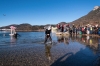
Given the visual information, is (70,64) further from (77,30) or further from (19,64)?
(77,30)

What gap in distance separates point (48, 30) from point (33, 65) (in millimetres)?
11842

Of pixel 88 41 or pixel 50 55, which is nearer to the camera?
pixel 50 55

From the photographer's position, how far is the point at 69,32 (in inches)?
1815

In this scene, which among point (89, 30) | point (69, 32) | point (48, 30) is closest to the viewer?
point (48, 30)

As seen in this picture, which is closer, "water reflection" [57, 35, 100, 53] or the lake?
the lake

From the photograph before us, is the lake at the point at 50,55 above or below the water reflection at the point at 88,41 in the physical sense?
below

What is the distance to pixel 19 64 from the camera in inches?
367

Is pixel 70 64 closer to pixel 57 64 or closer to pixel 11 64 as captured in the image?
pixel 57 64

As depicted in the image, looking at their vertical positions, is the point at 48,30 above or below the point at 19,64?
above

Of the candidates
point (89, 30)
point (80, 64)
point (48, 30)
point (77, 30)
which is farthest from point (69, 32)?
point (80, 64)

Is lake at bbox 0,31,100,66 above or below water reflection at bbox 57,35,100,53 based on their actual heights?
below

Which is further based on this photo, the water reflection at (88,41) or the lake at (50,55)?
the water reflection at (88,41)

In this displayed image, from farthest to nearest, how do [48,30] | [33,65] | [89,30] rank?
[89,30], [48,30], [33,65]

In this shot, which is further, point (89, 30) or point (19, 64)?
point (89, 30)
